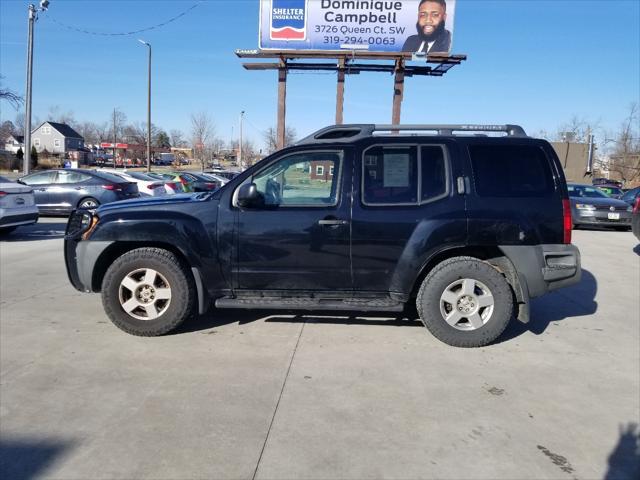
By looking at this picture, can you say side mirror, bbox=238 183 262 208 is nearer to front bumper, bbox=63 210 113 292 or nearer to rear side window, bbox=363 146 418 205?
rear side window, bbox=363 146 418 205

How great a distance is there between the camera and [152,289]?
505 centimetres

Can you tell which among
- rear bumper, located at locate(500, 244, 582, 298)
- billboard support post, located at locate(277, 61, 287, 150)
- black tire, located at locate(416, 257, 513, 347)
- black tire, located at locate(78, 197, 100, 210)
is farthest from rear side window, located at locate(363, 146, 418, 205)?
billboard support post, located at locate(277, 61, 287, 150)

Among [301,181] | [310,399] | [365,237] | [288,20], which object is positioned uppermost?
[288,20]

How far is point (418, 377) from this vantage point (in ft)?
13.8

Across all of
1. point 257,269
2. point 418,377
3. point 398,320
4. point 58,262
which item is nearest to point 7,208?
point 58,262

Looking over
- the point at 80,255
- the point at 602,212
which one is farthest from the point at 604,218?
the point at 80,255

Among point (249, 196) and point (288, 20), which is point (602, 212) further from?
point (288, 20)

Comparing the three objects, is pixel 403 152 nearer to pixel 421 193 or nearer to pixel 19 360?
pixel 421 193

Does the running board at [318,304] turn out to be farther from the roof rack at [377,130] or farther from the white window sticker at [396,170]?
the roof rack at [377,130]

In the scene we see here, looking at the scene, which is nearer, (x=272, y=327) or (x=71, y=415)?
(x=71, y=415)

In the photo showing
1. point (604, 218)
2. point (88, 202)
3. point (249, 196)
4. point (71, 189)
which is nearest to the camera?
point (249, 196)

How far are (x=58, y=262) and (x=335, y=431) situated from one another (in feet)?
23.4

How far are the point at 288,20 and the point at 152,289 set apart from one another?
20468 mm

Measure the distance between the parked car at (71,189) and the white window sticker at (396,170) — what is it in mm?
11364
